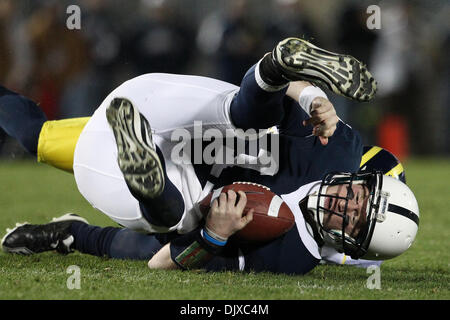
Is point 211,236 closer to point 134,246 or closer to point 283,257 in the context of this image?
point 283,257

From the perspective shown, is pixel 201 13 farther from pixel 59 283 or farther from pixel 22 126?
pixel 59 283

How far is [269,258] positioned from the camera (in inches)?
135

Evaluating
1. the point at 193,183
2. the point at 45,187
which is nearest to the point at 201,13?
the point at 45,187

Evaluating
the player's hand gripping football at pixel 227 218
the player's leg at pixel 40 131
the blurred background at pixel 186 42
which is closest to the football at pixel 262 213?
the player's hand gripping football at pixel 227 218

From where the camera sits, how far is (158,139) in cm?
352

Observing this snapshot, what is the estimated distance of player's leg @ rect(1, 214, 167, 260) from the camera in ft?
12.4

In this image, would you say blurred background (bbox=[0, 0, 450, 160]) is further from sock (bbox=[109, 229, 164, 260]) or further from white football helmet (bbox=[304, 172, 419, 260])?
white football helmet (bbox=[304, 172, 419, 260])

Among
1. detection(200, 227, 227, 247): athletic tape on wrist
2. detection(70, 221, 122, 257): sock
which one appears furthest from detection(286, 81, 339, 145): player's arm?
detection(70, 221, 122, 257): sock

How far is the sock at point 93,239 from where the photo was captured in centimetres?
386

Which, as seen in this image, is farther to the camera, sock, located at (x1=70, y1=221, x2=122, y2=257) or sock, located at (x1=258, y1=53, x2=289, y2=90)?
sock, located at (x1=70, y1=221, x2=122, y2=257)

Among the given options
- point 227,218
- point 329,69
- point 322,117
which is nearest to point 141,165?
point 227,218

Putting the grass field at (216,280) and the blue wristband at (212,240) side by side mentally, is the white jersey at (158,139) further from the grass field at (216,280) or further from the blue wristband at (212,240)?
the grass field at (216,280)

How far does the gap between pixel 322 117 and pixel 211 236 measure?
696 millimetres

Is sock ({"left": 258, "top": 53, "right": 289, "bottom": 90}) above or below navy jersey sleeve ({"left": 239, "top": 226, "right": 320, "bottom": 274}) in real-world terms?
above
